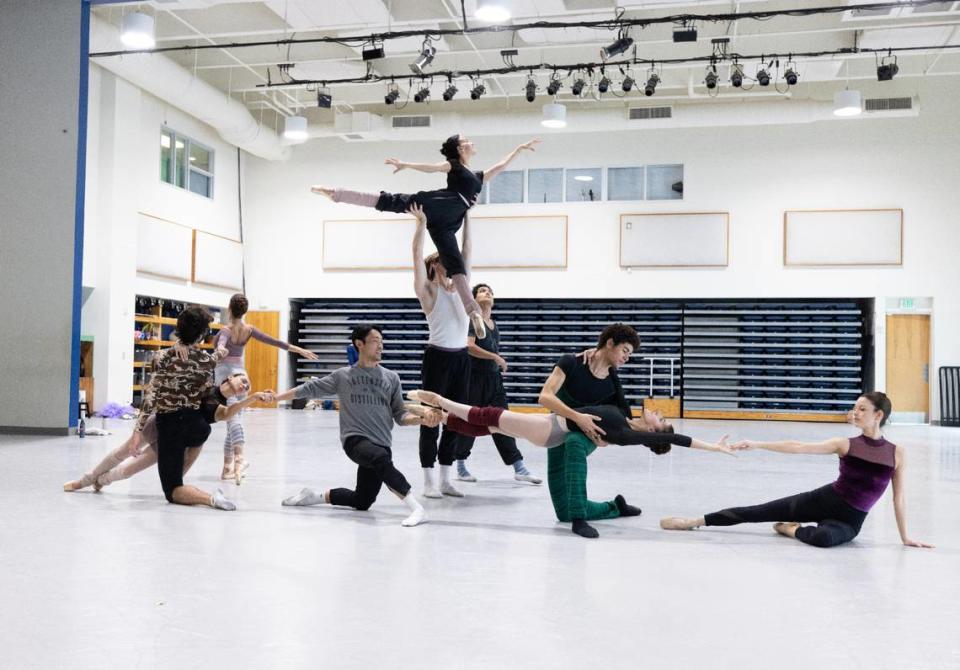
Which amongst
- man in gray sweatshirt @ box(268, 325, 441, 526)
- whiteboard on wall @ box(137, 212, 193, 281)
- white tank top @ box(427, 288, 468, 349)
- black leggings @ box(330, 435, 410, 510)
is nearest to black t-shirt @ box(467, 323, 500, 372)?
white tank top @ box(427, 288, 468, 349)

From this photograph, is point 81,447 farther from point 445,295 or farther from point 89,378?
point 89,378

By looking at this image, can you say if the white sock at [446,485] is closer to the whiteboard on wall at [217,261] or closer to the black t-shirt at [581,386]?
the black t-shirt at [581,386]

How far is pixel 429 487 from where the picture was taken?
5664mm

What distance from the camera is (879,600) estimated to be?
3.23 meters

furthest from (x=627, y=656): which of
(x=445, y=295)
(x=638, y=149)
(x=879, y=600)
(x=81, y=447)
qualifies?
(x=638, y=149)

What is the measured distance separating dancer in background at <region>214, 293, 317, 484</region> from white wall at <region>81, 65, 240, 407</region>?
869 cm

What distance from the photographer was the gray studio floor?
8.36 ft

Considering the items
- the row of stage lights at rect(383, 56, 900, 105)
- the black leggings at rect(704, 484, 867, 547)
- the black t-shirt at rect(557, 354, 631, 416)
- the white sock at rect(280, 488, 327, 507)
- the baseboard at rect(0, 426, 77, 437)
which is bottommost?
the baseboard at rect(0, 426, 77, 437)

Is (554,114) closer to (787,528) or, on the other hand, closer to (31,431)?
(31,431)

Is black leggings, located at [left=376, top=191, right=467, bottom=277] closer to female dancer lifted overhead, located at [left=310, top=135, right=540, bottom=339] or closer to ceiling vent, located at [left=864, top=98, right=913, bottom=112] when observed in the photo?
female dancer lifted overhead, located at [left=310, top=135, right=540, bottom=339]

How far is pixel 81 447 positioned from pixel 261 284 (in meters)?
10.7

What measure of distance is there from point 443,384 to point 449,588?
8.17 ft

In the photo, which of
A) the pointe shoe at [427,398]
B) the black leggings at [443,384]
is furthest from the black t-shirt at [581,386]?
the black leggings at [443,384]

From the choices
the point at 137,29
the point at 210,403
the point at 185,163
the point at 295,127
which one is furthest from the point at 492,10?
the point at 185,163
